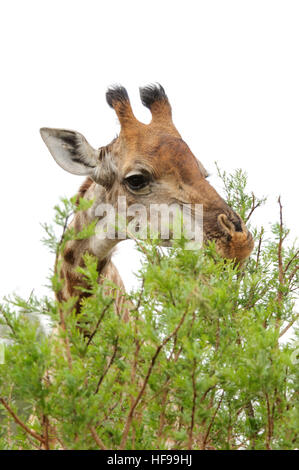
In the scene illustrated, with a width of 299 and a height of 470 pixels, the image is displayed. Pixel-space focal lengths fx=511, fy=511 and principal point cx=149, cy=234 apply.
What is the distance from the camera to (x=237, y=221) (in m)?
4.10

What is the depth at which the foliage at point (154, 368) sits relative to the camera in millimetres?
1840

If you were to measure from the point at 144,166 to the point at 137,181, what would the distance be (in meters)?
0.16

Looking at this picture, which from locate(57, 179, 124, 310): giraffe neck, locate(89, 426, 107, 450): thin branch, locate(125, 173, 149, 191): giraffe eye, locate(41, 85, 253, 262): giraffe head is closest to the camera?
locate(89, 426, 107, 450): thin branch

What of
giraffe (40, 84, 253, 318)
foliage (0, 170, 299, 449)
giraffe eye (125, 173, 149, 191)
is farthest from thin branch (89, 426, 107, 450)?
giraffe eye (125, 173, 149, 191)

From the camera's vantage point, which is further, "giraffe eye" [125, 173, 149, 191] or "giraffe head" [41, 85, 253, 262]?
"giraffe eye" [125, 173, 149, 191]

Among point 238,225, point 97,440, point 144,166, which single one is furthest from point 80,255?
point 97,440

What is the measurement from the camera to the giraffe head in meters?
4.30

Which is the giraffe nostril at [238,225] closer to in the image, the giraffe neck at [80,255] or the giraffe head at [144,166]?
the giraffe head at [144,166]

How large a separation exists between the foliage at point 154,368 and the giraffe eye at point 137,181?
2390 millimetres

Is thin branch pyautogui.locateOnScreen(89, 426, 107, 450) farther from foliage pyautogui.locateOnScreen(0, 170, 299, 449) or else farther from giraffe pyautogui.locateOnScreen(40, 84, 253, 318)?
giraffe pyautogui.locateOnScreen(40, 84, 253, 318)

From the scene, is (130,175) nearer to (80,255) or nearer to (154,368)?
(80,255)

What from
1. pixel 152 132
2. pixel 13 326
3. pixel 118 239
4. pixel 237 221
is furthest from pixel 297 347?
pixel 152 132
